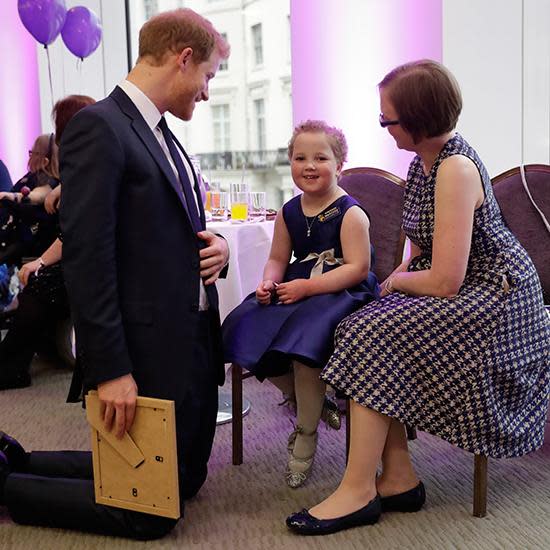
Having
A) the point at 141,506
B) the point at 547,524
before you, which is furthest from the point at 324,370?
the point at 547,524

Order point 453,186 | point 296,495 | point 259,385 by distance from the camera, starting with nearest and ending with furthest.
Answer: point 453,186 → point 296,495 → point 259,385

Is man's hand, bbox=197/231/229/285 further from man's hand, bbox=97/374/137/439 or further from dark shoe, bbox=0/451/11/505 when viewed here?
dark shoe, bbox=0/451/11/505

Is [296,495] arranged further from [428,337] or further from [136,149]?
[136,149]

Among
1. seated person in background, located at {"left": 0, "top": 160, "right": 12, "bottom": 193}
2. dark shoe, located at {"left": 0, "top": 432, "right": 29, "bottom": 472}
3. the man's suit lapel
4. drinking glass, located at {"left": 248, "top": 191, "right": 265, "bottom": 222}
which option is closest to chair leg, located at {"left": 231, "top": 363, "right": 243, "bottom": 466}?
dark shoe, located at {"left": 0, "top": 432, "right": 29, "bottom": 472}

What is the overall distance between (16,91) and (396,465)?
555 centimetres

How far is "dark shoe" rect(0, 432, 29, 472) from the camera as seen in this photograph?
1890 mm

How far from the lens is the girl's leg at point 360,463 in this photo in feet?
5.84

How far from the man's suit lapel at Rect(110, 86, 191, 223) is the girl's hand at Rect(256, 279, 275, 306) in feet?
1.62

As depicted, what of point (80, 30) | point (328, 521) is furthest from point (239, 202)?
point (80, 30)

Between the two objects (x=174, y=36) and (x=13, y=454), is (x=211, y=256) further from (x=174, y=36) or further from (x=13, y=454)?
(x=13, y=454)

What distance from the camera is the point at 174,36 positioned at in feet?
5.44

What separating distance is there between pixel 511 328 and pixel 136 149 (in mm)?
989

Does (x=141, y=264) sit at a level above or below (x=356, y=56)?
below

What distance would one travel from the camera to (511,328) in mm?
1785
